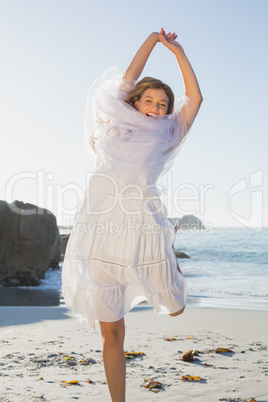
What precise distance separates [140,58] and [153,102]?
1.18 ft

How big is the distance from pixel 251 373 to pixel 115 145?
2244 mm

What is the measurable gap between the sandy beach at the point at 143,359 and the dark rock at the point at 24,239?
225 inches

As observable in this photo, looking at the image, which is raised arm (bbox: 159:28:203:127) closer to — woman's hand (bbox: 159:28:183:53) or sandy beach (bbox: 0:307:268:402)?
woman's hand (bbox: 159:28:183:53)

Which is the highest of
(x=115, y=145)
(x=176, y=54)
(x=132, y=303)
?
(x=176, y=54)

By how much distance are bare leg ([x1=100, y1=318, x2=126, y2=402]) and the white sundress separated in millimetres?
82

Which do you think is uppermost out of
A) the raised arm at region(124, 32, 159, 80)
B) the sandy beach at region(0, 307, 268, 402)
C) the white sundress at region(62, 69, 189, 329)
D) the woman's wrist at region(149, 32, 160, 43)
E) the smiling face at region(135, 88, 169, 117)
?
the woman's wrist at region(149, 32, 160, 43)

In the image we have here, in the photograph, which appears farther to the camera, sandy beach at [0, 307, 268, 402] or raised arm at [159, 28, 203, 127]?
sandy beach at [0, 307, 268, 402]

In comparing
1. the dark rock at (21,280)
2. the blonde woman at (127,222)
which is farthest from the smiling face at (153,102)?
the dark rock at (21,280)

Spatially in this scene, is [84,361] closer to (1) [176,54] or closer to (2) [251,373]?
(2) [251,373]

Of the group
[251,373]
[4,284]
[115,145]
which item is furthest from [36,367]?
[4,284]

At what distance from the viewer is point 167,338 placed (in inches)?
211

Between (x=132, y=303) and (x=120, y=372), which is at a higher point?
(x=132, y=303)

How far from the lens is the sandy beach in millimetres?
3418

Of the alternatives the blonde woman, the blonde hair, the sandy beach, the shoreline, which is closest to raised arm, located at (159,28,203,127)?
the blonde woman
